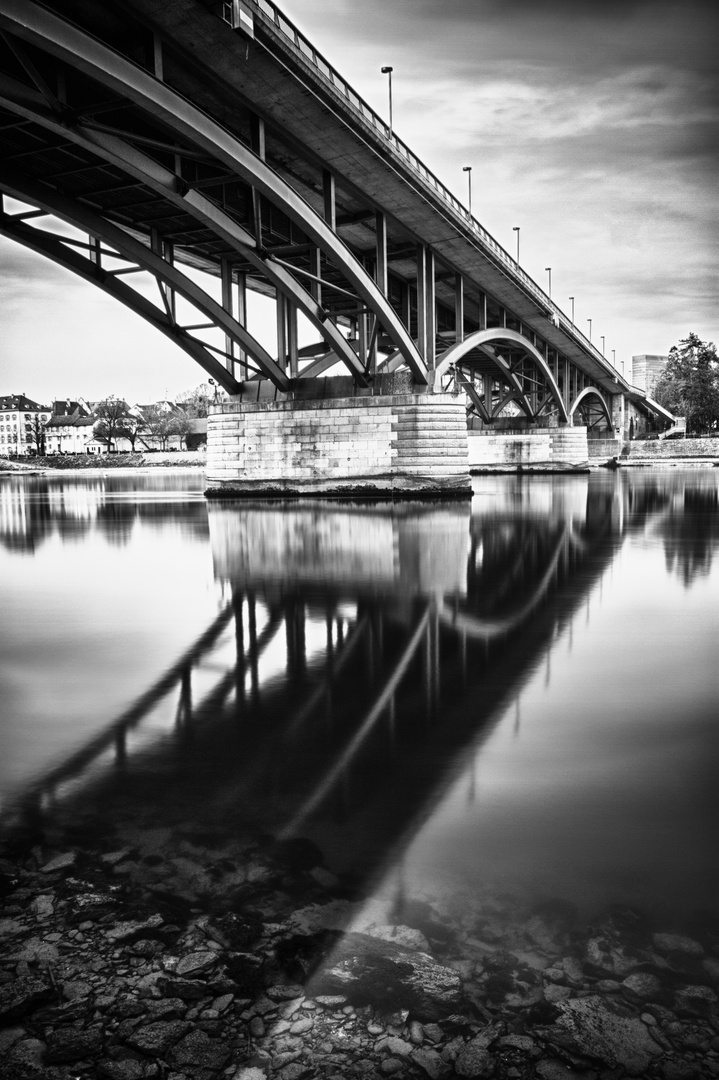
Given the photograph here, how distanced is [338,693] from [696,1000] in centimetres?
355

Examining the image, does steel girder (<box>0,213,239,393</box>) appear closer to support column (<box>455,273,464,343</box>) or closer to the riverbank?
support column (<box>455,273,464,343</box>)

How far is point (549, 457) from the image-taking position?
64.4m

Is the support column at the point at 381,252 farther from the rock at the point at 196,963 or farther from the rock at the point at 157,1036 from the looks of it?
the rock at the point at 157,1036

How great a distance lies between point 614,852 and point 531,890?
19.4 inches

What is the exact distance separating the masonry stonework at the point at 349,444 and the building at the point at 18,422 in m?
150

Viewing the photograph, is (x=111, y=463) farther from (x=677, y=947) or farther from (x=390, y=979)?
(x=677, y=947)

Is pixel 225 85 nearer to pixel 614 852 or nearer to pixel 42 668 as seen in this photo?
pixel 42 668

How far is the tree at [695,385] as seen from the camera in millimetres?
113938

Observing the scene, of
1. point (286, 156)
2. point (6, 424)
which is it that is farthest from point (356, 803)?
point (6, 424)

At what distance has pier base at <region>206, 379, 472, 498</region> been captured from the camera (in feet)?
91.9

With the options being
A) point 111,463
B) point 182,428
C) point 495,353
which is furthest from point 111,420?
point 495,353

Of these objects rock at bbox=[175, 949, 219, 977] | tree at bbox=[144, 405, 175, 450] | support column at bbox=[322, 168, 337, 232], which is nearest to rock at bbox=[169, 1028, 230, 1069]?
rock at bbox=[175, 949, 219, 977]

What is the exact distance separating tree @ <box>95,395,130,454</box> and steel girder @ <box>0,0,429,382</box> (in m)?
119

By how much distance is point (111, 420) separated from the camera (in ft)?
451
